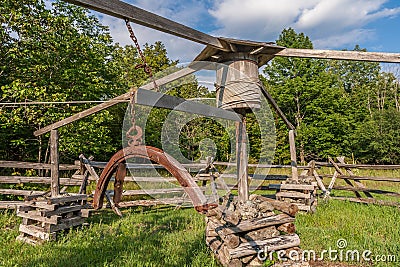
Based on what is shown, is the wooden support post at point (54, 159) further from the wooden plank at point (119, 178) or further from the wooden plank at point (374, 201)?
the wooden plank at point (374, 201)

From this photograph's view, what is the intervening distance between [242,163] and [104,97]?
11.8 m

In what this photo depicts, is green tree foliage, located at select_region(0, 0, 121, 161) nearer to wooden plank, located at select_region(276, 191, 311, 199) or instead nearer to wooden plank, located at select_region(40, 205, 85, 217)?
wooden plank, located at select_region(40, 205, 85, 217)

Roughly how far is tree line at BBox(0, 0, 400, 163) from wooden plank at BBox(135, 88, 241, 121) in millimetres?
520

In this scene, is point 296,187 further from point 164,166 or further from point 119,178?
point 164,166

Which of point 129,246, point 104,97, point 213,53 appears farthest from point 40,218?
point 104,97

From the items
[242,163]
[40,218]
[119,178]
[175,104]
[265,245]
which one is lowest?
[40,218]

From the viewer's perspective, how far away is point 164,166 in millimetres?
2244

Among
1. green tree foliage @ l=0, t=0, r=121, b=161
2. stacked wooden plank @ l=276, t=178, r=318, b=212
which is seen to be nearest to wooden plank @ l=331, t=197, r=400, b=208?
stacked wooden plank @ l=276, t=178, r=318, b=212

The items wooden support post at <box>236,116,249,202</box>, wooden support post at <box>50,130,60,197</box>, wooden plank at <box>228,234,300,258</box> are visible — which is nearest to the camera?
wooden plank at <box>228,234,300,258</box>

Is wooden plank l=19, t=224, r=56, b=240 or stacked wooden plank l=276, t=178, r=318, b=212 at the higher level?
stacked wooden plank l=276, t=178, r=318, b=212

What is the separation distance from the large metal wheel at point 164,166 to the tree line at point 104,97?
64.1 inches

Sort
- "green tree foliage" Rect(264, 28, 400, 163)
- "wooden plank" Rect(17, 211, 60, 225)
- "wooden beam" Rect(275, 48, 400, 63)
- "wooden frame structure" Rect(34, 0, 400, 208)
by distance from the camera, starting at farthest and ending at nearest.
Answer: "green tree foliage" Rect(264, 28, 400, 163), "wooden plank" Rect(17, 211, 60, 225), "wooden beam" Rect(275, 48, 400, 63), "wooden frame structure" Rect(34, 0, 400, 208)

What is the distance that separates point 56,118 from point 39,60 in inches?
99.2

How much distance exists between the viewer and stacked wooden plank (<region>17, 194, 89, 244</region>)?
5070 mm
